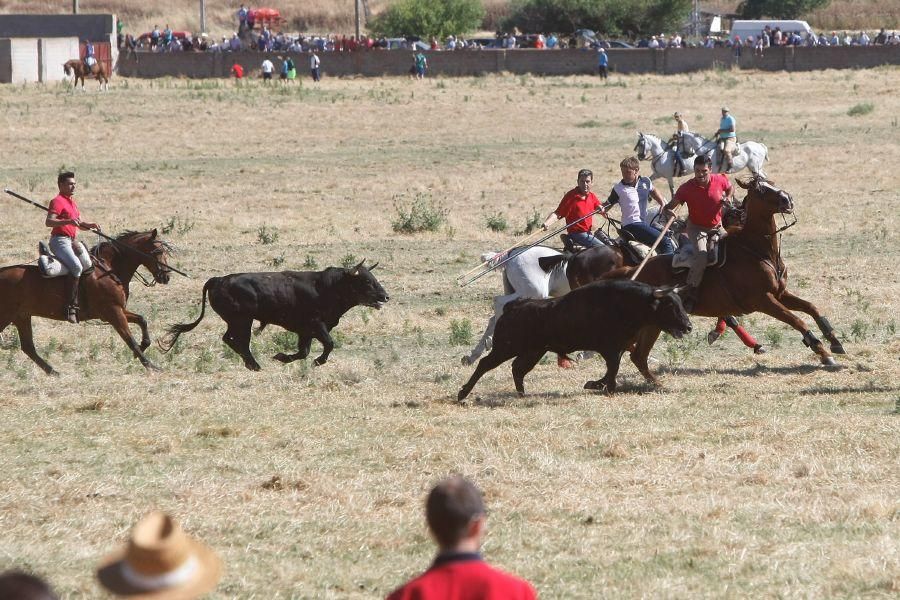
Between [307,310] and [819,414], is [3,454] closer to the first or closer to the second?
[307,310]

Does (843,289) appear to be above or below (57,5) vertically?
below

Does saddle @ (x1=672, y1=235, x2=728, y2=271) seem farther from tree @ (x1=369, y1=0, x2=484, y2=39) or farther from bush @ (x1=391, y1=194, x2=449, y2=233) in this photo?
tree @ (x1=369, y1=0, x2=484, y2=39)

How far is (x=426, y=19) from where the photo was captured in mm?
84250

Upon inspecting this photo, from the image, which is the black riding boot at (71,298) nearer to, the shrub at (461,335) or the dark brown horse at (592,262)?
the shrub at (461,335)

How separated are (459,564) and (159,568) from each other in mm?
887

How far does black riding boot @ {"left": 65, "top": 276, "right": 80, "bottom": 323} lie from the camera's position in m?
14.5

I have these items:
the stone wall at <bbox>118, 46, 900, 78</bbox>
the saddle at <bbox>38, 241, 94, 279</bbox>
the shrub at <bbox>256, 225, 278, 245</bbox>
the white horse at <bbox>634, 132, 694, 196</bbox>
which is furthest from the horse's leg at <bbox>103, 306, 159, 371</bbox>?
the stone wall at <bbox>118, 46, 900, 78</bbox>

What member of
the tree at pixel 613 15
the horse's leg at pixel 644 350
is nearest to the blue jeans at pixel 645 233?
the horse's leg at pixel 644 350

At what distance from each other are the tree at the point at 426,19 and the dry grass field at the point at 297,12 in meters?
7.69

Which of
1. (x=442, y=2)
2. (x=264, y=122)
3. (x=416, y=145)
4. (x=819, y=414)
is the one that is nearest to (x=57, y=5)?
(x=442, y=2)

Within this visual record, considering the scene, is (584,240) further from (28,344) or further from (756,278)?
(28,344)

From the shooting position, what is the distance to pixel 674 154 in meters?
27.0

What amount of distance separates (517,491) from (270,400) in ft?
13.1

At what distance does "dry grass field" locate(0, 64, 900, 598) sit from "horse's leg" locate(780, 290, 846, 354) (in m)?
0.22
